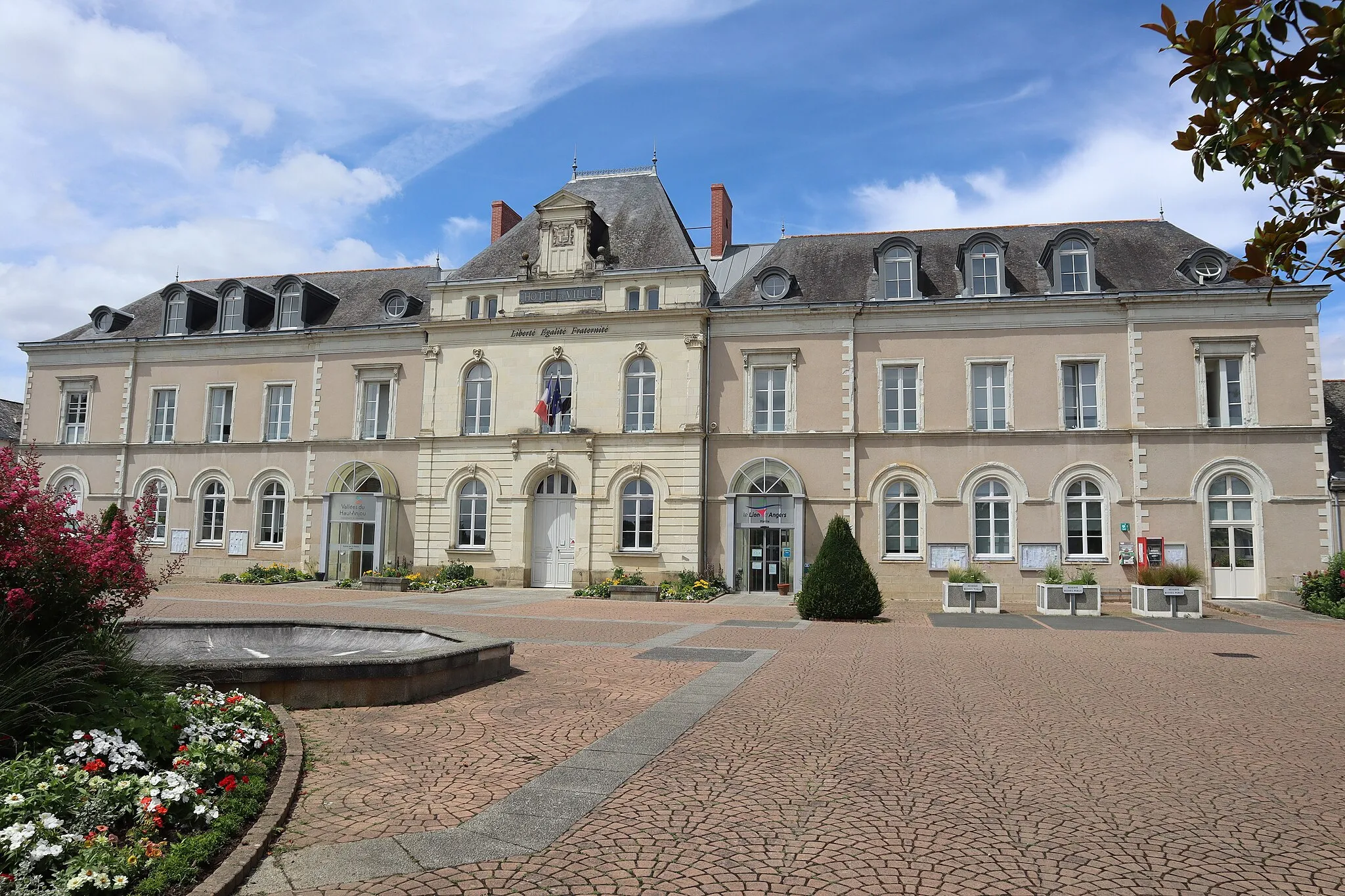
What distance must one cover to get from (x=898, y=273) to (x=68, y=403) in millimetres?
28850

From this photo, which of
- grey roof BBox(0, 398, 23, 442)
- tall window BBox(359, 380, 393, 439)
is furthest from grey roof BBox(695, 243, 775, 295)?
grey roof BBox(0, 398, 23, 442)

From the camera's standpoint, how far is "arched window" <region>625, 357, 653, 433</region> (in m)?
26.5

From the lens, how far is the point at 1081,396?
24.5 meters

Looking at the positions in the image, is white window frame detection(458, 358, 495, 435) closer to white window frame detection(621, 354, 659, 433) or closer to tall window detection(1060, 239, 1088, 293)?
white window frame detection(621, 354, 659, 433)

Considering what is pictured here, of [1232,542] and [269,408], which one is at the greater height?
[269,408]

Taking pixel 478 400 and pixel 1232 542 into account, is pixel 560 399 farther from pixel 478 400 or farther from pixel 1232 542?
pixel 1232 542

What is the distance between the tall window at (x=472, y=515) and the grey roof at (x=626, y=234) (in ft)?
21.4

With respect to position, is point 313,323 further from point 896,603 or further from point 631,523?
point 896,603

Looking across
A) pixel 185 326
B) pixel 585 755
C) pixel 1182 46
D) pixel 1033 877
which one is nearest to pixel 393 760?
pixel 585 755

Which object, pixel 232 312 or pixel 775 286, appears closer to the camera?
pixel 775 286

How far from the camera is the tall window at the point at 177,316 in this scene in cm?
3166

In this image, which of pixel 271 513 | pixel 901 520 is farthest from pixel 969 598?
pixel 271 513

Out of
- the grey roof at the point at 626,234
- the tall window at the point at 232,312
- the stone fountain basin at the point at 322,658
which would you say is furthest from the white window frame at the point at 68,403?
the stone fountain basin at the point at 322,658

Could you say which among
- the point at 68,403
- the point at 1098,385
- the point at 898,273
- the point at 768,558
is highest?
the point at 898,273
